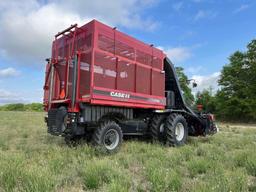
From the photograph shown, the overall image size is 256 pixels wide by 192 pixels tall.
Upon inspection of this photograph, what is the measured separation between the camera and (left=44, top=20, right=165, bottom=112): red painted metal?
26.9ft

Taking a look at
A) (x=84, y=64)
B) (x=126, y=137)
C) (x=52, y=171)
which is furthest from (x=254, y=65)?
(x=52, y=171)

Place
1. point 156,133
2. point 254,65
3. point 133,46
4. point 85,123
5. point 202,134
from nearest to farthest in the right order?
1. point 85,123
2. point 133,46
3. point 156,133
4. point 202,134
5. point 254,65

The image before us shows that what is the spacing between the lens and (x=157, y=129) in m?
10.4

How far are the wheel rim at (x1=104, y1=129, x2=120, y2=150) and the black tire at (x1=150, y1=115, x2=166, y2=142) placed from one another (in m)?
2.15

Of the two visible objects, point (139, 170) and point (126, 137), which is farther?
point (126, 137)

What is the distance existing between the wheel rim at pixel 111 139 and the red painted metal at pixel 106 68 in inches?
34.4

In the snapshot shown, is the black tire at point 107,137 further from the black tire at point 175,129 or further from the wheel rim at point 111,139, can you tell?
the black tire at point 175,129

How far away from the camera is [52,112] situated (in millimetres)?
8930

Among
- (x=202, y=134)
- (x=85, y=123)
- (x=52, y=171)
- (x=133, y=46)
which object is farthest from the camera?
(x=202, y=134)

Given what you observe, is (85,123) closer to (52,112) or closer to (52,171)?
(52,112)

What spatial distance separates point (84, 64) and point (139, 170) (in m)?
3.68

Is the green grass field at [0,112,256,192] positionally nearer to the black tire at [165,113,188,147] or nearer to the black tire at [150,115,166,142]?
the black tire at [165,113,188,147]

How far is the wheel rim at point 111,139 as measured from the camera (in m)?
8.48

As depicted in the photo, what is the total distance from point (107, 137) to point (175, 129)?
316 centimetres
